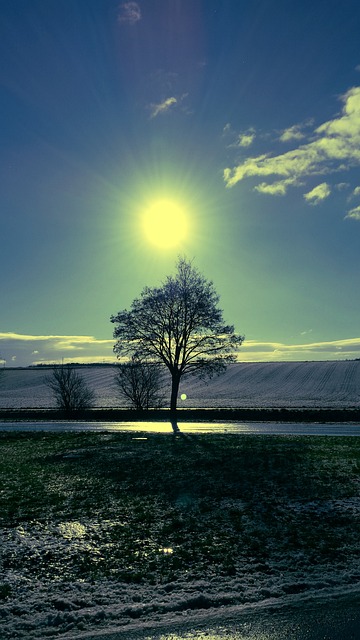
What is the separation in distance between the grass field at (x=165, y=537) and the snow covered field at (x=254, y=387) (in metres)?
40.7

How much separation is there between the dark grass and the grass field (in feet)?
0.09

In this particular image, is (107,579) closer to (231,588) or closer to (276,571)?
(231,588)

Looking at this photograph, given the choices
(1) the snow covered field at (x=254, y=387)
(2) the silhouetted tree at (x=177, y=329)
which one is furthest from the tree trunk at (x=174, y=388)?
(1) the snow covered field at (x=254, y=387)

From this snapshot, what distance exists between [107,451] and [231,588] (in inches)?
461

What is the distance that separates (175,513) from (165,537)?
4.31 ft

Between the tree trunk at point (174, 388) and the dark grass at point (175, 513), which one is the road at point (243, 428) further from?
the dark grass at point (175, 513)

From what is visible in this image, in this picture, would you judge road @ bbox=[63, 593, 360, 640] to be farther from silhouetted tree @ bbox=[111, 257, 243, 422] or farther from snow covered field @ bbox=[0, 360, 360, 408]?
snow covered field @ bbox=[0, 360, 360, 408]

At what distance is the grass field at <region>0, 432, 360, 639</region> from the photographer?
545 cm

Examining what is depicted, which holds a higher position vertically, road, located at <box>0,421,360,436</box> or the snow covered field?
the snow covered field

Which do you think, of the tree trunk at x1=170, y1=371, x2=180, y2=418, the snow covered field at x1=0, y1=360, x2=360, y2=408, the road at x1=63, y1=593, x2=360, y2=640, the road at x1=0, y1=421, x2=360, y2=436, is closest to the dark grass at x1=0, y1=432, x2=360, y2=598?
the road at x1=63, y1=593, x2=360, y2=640

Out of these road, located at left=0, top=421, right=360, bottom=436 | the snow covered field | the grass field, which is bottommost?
road, located at left=0, top=421, right=360, bottom=436

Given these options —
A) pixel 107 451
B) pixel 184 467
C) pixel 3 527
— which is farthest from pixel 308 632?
pixel 107 451

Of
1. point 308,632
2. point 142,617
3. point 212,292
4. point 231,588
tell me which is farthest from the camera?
point 212,292

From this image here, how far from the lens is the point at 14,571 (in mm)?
6375
